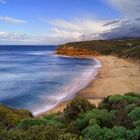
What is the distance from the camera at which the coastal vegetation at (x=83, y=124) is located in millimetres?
5945

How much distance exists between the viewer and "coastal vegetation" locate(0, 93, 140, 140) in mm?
5945

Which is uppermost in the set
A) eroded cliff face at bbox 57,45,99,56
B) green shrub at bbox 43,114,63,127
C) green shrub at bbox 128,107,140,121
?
green shrub at bbox 128,107,140,121

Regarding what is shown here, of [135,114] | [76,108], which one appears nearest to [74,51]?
[76,108]

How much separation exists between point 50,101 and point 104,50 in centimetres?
8313

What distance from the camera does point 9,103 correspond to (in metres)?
27.8

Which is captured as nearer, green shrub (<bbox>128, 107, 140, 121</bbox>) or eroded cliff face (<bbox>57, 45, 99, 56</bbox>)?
green shrub (<bbox>128, 107, 140, 121</bbox>)

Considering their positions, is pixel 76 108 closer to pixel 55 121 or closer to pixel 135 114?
pixel 55 121

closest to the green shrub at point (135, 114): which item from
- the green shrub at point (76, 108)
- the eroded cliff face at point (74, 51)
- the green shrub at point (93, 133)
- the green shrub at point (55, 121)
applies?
the green shrub at point (93, 133)

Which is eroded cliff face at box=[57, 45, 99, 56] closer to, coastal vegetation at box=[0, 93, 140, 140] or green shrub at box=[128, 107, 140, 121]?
coastal vegetation at box=[0, 93, 140, 140]

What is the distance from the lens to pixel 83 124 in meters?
8.30

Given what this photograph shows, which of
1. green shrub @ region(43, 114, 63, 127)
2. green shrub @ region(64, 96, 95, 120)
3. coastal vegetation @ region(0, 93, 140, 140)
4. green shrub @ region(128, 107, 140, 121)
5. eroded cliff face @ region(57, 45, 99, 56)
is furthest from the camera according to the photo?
eroded cliff face @ region(57, 45, 99, 56)

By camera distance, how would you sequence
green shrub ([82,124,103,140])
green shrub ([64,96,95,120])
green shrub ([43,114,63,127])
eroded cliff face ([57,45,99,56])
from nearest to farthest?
green shrub ([82,124,103,140]) → green shrub ([43,114,63,127]) → green shrub ([64,96,95,120]) → eroded cliff face ([57,45,99,56])

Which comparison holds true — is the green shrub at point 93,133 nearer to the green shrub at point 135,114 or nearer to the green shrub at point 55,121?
the green shrub at point 55,121

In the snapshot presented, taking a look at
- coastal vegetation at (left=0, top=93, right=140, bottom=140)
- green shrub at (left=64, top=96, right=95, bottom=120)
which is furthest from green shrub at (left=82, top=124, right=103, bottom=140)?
green shrub at (left=64, top=96, right=95, bottom=120)
